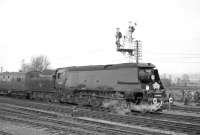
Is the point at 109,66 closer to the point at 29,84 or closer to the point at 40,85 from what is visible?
the point at 40,85

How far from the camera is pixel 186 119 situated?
1459cm

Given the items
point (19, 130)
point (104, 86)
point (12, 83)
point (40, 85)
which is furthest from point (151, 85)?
point (12, 83)

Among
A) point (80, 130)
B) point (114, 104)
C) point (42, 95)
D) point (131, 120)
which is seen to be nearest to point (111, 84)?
point (114, 104)

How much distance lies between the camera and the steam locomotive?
16.8 metres

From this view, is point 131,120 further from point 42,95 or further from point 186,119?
point 42,95

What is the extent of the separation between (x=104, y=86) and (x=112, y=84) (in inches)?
31.8

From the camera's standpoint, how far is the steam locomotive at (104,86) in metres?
16.8

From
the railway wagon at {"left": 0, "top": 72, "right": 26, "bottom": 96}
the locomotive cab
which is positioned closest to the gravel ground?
the locomotive cab

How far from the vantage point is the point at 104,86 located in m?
19.0

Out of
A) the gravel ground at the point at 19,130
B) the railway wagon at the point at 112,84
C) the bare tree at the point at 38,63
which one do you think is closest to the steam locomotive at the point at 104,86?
the railway wagon at the point at 112,84

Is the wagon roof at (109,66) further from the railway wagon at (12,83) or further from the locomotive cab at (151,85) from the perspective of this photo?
the railway wagon at (12,83)

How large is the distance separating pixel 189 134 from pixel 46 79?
17792 millimetres

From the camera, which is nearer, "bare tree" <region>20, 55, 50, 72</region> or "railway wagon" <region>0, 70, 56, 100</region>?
"railway wagon" <region>0, 70, 56, 100</region>

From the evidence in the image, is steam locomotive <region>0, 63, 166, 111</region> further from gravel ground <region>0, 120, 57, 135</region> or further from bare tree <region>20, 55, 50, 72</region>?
bare tree <region>20, 55, 50, 72</region>
